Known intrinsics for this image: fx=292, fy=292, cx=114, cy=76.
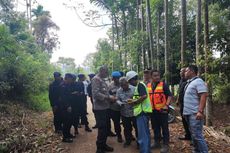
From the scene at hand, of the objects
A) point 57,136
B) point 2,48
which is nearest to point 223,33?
→ point 57,136

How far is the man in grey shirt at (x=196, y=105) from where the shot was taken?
18.7 ft

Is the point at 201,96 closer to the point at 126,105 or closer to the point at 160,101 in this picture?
the point at 160,101

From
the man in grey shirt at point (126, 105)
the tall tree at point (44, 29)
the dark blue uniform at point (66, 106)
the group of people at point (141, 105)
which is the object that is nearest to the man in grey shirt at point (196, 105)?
the group of people at point (141, 105)

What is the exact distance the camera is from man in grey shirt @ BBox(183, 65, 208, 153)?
5.71m

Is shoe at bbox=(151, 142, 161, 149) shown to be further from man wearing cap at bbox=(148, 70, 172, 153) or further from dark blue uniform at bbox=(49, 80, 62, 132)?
dark blue uniform at bbox=(49, 80, 62, 132)

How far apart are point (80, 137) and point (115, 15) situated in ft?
79.8

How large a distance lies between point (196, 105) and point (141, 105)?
1174mm

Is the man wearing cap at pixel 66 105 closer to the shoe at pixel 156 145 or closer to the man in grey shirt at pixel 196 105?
the shoe at pixel 156 145

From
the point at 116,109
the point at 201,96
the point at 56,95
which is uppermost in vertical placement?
the point at 201,96

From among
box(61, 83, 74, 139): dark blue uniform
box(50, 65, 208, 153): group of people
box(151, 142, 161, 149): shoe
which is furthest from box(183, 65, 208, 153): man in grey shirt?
box(61, 83, 74, 139): dark blue uniform

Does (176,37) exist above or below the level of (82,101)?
above

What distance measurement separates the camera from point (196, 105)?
19.4 feet

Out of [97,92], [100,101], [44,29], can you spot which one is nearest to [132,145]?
[100,101]

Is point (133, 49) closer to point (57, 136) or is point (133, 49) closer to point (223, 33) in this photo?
point (223, 33)
